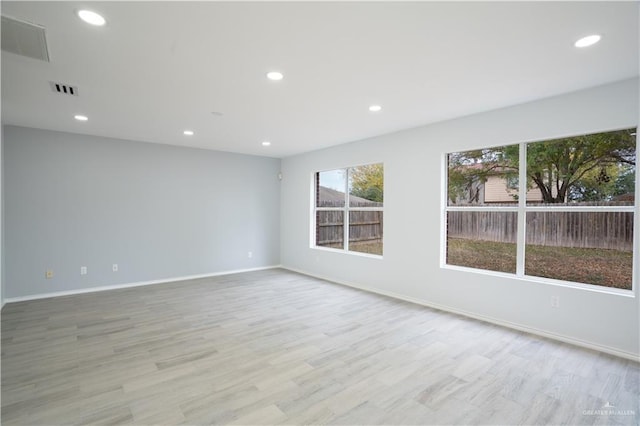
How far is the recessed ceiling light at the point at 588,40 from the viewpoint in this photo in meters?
2.14

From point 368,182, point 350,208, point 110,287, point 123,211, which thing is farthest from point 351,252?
point 110,287

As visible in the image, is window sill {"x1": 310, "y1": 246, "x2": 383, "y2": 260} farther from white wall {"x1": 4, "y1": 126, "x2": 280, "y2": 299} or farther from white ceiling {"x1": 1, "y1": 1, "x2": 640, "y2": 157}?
white ceiling {"x1": 1, "y1": 1, "x2": 640, "y2": 157}

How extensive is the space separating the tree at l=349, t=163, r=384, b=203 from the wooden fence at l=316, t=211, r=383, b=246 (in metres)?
0.31

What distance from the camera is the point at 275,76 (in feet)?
9.13

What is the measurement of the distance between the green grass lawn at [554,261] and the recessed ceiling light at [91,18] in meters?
4.21

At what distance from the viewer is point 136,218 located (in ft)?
17.7

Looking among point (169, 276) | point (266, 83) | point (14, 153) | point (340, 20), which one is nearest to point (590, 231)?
point (340, 20)

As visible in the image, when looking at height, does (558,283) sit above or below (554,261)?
below

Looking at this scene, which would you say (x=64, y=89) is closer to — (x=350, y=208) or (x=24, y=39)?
(x=24, y=39)

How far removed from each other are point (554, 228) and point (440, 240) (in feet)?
4.10

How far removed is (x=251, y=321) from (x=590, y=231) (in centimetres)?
378

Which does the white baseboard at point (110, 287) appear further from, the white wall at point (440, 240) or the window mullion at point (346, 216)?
the window mullion at point (346, 216)

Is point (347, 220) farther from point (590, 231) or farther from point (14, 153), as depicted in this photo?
point (14, 153)

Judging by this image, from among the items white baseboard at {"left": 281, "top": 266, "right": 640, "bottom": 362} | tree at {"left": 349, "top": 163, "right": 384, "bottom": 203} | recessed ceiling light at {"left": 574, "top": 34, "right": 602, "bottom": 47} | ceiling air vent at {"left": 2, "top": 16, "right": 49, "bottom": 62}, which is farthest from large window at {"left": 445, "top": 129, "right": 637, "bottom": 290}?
ceiling air vent at {"left": 2, "top": 16, "right": 49, "bottom": 62}
